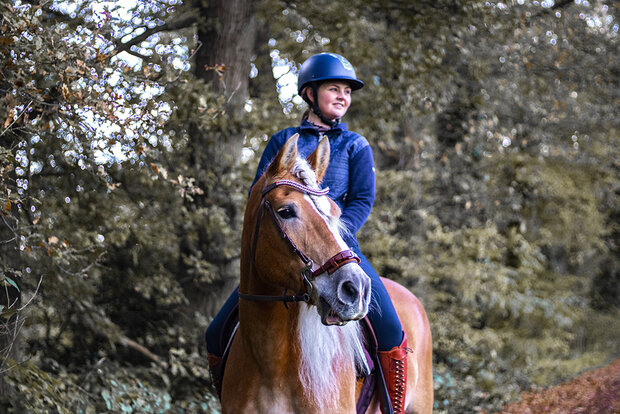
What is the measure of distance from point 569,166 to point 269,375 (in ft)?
43.7

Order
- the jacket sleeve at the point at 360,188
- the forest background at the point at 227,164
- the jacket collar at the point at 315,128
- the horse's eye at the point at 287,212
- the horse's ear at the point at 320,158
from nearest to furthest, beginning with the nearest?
the horse's eye at the point at 287,212, the horse's ear at the point at 320,158, the jacket sleeve at the point at 360,188, the jacket collar at the point at 315,128, the forest background at the point at 227,164

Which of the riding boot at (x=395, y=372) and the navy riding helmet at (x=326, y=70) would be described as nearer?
the riding boot at (x=395, y=372)

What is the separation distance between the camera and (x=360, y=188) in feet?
11.8

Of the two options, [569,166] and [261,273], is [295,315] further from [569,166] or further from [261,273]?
[569,166]

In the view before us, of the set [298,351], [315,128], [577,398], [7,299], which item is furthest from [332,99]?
[577,398]

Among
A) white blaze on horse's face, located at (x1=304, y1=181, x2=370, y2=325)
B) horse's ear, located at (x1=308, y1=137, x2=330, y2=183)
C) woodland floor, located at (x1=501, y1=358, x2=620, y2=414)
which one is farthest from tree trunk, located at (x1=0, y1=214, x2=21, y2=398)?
woodland floor, located at (x1=501, y1=358, x2=620, y2=414)

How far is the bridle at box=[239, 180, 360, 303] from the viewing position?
102 inches

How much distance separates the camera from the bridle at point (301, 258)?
2.60 m

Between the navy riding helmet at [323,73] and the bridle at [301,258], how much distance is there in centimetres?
105

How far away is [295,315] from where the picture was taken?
9.93 ft

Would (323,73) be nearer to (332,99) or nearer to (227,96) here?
(332,99)

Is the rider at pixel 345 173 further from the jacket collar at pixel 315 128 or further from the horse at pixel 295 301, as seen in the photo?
the horse at pixel 295 301

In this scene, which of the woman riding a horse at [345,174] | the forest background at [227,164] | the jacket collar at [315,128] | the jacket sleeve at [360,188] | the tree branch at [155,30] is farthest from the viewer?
the tree branch at [155,30]

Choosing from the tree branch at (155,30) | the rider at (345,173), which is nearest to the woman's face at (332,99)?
the rider at (345,173)
